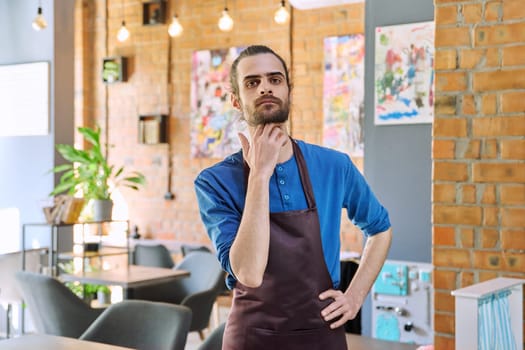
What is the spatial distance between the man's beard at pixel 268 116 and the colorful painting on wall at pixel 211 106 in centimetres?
511

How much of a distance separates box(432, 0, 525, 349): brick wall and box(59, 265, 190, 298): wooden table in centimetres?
259

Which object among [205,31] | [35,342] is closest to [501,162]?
[35,342]

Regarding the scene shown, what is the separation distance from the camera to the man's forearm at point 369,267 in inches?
69.7

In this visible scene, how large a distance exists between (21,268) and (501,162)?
4145mm

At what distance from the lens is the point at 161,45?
288 inches

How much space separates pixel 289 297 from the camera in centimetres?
166

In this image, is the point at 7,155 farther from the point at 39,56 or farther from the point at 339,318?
the point at 339,318

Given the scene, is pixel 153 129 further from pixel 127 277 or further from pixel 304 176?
pixel 304 176

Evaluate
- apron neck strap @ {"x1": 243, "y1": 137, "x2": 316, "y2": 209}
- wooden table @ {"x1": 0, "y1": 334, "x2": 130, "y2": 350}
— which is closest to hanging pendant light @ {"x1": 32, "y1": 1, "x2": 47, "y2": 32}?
wooden table @ {"x1": 0, "y1": 334, "x2": 130, "y2": 350}

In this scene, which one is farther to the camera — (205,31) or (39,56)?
(205,31)

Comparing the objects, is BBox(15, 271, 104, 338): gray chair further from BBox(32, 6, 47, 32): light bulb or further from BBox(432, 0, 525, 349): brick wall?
BBox(32, 6, 47, 32): light bulb

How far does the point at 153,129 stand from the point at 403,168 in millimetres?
3632

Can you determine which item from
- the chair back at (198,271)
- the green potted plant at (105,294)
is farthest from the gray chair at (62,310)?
the chair back at (198,271)

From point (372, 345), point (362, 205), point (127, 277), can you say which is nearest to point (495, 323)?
point (372, 345)
